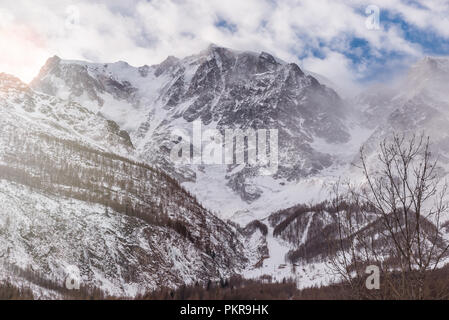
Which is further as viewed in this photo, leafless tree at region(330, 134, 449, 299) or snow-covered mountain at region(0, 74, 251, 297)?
snow-covered mountain at region(0, 74, 251, 297)

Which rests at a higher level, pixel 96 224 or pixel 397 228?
pixel 96 224

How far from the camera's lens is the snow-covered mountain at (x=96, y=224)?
3076 inches

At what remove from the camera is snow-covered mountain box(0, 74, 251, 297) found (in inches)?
3076

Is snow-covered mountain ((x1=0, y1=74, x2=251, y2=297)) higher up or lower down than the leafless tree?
higher up

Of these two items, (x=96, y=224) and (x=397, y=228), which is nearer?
(x=397, y=228)

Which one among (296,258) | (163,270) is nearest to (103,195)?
(163,270)

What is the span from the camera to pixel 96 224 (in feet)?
319

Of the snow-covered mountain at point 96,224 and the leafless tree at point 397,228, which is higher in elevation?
the snow-covered mountain at point 96,224

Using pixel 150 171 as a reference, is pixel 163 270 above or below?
below

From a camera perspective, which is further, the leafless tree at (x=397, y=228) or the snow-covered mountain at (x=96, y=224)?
the snow-covered mountain at (x=96, y=224)
